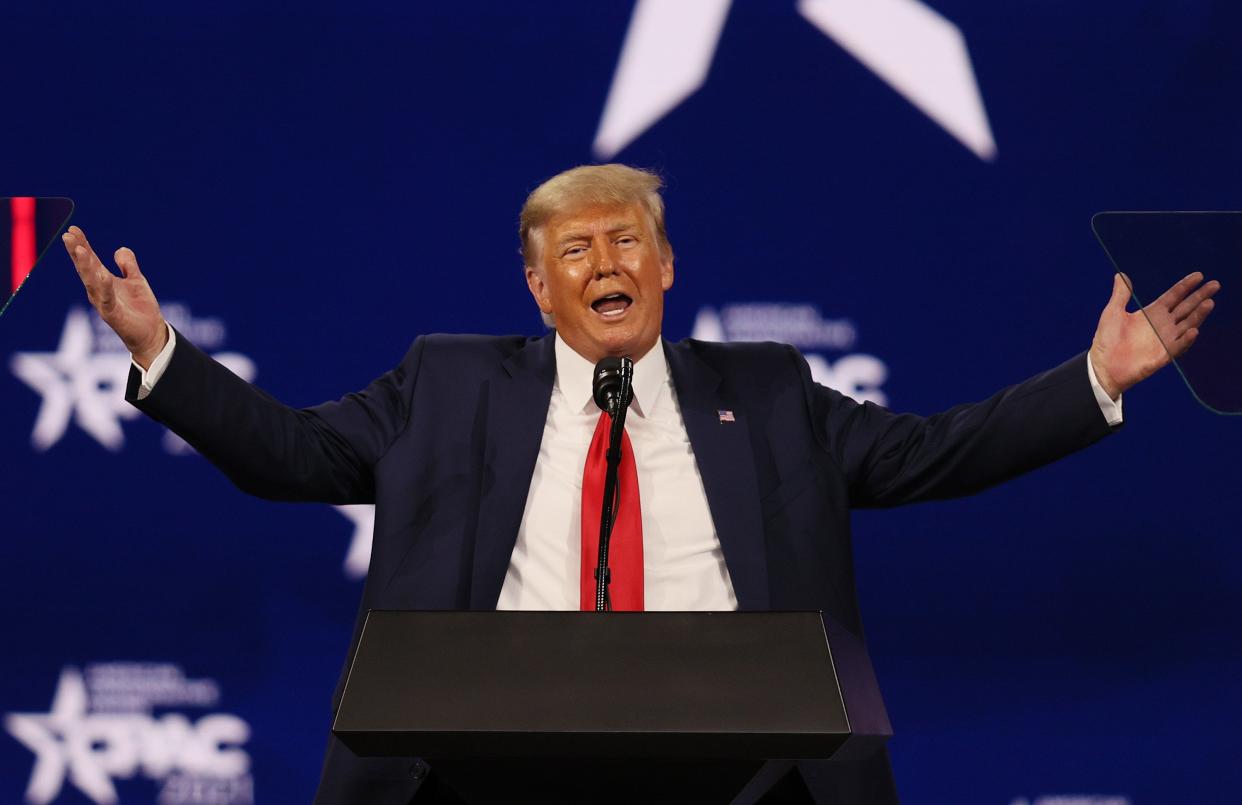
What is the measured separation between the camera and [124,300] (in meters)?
1.92

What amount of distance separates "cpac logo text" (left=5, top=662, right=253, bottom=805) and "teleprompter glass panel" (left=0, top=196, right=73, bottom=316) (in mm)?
1500

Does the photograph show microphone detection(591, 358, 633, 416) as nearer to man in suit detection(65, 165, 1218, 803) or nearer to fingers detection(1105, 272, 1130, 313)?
man in suit detection(65, 165, 1218, 803)

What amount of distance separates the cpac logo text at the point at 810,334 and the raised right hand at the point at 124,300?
137 centimetres

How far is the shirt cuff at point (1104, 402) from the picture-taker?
2.08m

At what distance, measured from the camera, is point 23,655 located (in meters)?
3.07

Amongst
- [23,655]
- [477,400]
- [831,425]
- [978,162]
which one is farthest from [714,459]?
[23,655]

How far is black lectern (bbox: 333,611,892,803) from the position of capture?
1241mm

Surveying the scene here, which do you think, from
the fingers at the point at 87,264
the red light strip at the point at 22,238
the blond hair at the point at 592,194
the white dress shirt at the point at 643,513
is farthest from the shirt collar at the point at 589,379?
the red light strip at the point at 22,238

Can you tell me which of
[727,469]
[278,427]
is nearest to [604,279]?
[727,469]

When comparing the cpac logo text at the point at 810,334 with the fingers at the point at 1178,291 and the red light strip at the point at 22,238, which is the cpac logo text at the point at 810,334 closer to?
the fingers at the point at 1178,291

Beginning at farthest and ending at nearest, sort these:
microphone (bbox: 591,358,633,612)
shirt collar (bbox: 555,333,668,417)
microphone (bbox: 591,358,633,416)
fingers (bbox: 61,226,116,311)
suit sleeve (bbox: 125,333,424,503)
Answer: shirt collar (bbox: 555,333,668,417), suit sleeve (bbox: 125,333,424,503), fingers (bbox: 61,226,116,311), microphone (bbox: 591,358,633,416), microphone (bbox: 591,358,633,612)

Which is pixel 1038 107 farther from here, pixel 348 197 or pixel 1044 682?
pixel 348 197

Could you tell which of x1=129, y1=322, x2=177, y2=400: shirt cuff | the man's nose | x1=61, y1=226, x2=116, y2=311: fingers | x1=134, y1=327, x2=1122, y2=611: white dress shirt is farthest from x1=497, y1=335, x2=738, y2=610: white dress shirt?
x1=61, y1=226, x2=116, y2=311: fingers

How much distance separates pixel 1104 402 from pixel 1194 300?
31 centimetres
